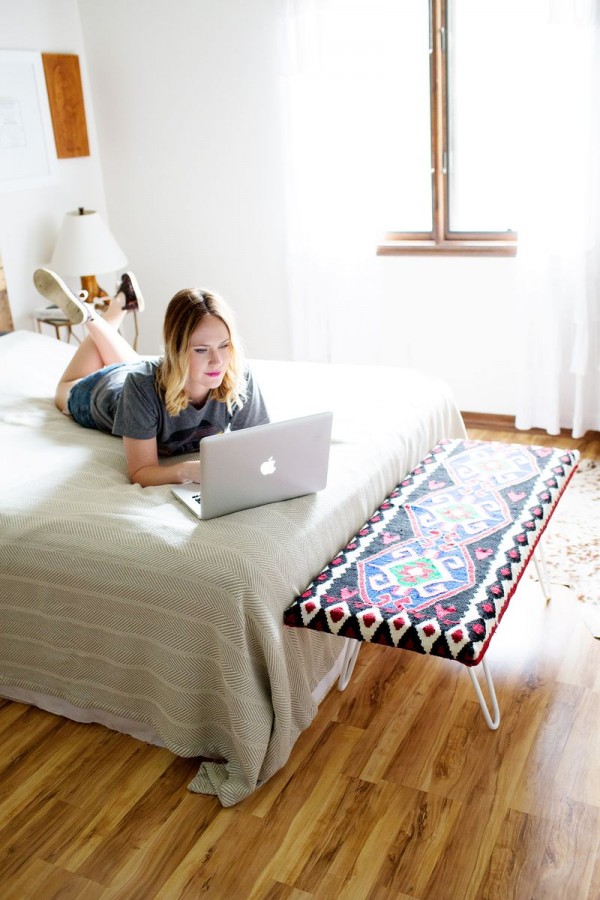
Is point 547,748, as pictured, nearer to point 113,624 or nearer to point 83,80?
point 113,624

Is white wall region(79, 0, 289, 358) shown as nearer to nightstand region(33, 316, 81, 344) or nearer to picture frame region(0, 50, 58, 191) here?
picture frame region(0, 50, 58, 191)

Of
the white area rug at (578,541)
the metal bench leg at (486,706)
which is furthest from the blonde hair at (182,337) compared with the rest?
the white area rug at (578,541)

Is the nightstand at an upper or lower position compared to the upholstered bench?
upper

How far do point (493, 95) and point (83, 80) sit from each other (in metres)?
1.99

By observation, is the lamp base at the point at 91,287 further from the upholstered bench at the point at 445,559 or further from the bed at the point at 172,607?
the upholstered bench at the point at 445,559

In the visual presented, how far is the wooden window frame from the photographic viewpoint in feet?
11.7

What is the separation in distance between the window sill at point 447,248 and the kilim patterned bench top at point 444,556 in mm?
1404

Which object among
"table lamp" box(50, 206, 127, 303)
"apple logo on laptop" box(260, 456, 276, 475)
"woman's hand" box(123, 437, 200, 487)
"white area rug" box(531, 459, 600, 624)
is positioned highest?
"table lamp" box(50, 206, 127, 303)

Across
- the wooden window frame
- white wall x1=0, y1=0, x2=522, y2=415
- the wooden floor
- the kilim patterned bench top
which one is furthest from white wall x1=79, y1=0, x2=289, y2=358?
the wooden floor

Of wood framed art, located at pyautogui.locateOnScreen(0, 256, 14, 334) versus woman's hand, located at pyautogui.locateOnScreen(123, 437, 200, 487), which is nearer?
woman's hand, located at pyautogui.locateOnScreen(123, 437, 200, 487)

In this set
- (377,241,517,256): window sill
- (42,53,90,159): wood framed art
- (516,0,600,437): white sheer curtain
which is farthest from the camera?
(42,53,90,159): wood framed art

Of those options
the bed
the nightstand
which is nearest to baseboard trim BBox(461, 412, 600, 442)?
the bed

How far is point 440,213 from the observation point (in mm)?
3809

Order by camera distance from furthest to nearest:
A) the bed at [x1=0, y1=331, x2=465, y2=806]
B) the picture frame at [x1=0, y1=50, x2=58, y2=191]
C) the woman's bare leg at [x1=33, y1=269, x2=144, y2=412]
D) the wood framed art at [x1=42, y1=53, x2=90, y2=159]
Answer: the wood framed art at [x1=42, y1=53, x2=90, y2=159]
the picture frame at [x1=0, y1=50, x2=58, y2=191]
the woman's bare leg at [x1=33, y1=269, x2=144, y2=412]
the bed at [x1=0, y1=331, x2=465, y2=806]
